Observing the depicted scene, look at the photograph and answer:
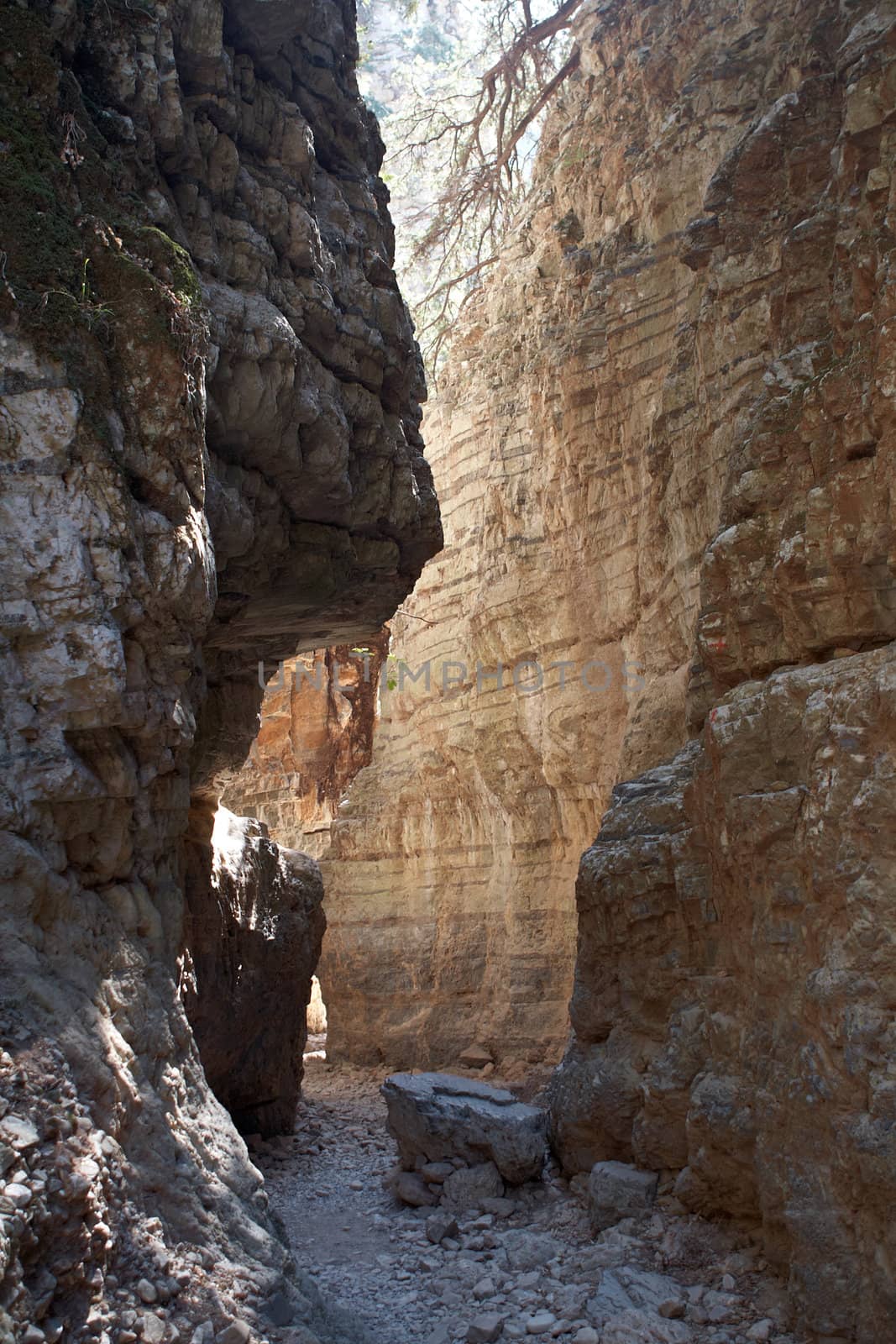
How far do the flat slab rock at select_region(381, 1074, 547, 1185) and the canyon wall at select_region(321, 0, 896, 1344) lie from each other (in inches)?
16.1

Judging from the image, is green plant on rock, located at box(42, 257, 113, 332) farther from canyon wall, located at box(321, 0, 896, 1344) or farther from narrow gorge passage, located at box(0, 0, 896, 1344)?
canyon wall, located at box(321, 0, 896, 1344)

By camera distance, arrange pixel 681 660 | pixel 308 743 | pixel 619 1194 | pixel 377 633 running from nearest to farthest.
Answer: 1. pixel 619 1194
2. pixel 377 633
3. pixel 681 660
4. pixel 308 743

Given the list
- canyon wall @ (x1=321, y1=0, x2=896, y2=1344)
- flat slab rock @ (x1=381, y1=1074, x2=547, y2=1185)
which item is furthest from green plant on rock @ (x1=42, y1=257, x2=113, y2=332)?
flat slab rock @ (x1=381, y1=1074, x2=547, y2=1185)

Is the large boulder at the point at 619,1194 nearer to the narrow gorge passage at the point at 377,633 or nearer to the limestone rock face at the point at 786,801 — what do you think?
the narrow gorge passage at the point at 377,633

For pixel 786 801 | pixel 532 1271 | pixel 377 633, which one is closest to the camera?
pixel 786 801

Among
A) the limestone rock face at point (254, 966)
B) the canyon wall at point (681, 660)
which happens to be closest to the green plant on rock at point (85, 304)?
the canyon wall at point (681, 660)

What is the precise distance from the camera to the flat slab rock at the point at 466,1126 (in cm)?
932

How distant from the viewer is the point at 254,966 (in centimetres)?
1105

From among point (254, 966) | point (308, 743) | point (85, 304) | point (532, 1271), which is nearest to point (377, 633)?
point (254, 966)

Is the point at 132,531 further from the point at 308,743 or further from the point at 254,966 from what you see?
the point at 308,743

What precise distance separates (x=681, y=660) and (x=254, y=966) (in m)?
5.48

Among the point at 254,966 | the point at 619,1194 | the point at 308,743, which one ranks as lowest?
the point at 619,1194

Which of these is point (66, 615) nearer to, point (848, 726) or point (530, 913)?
point (848, 726)

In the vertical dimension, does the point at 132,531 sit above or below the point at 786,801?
above
